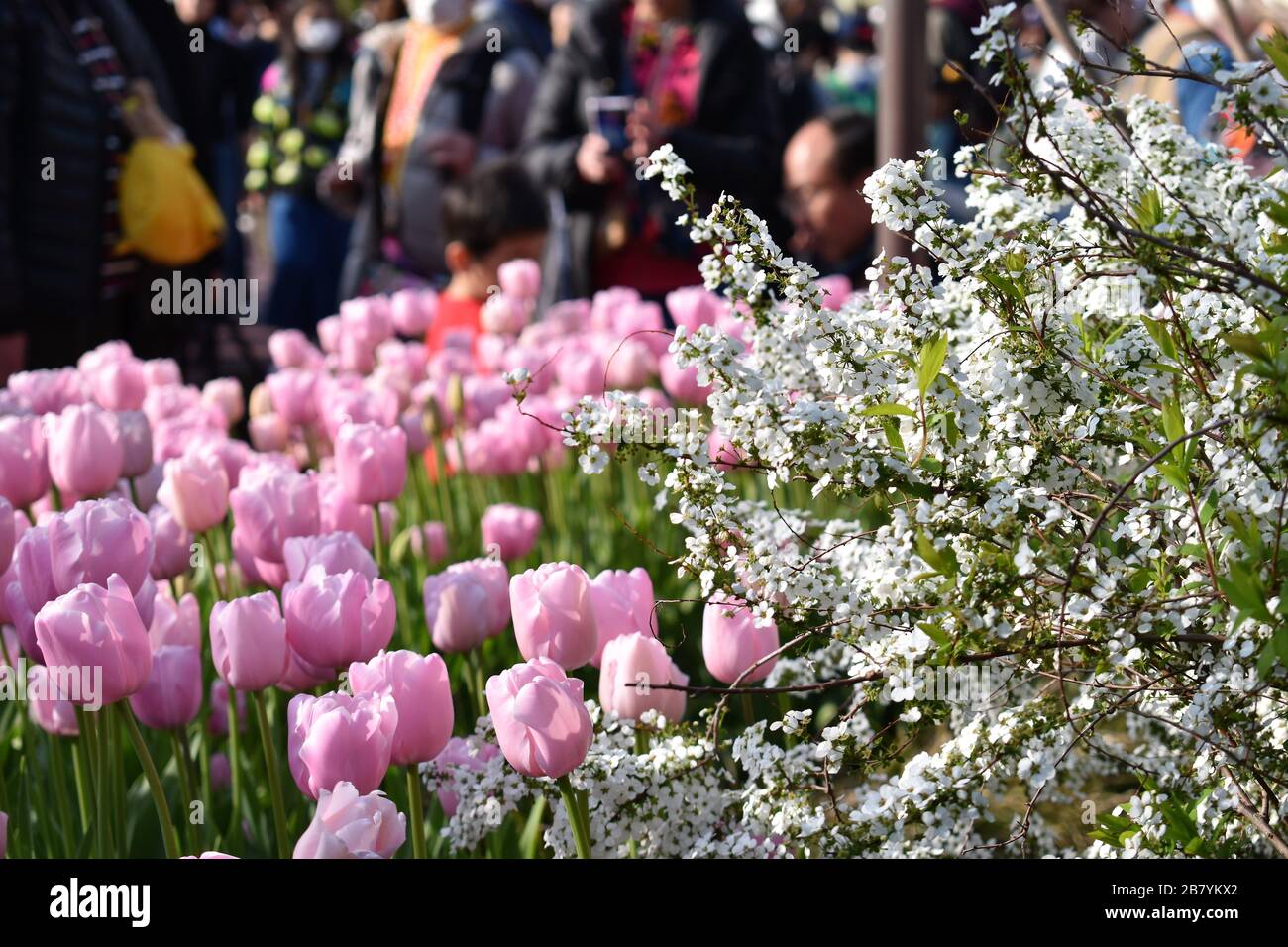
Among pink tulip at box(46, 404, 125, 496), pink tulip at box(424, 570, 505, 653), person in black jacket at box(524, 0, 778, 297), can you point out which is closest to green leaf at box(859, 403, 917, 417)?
pink tulip at box(424, 570, 505, 653)

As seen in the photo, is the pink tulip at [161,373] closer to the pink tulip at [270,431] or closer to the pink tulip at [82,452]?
the pink tulip at [270,431]

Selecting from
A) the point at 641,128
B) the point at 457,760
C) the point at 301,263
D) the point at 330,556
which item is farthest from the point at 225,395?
the point at 301,263

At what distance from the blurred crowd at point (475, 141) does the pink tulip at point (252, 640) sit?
2895 mm

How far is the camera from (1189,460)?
154cm

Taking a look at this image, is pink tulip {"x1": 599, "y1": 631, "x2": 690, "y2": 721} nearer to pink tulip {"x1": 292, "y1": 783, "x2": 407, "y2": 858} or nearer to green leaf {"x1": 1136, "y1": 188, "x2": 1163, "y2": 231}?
pink tulip {"x1": 292, "y1": 783, "x2": 407, "y2": 858}

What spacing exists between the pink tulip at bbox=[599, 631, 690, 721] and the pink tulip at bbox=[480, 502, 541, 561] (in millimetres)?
1012

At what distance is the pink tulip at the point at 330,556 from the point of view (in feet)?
6.50

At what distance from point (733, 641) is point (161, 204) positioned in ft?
14.7

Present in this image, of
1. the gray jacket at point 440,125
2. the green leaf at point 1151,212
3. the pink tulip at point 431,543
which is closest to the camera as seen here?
the green leaf at point 1151,212

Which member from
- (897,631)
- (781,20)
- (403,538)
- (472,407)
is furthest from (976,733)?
(781,20)

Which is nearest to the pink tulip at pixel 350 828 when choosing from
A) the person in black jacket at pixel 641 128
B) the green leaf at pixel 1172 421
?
the green leaf at pixel 1172 421

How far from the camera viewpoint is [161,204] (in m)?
5.85
